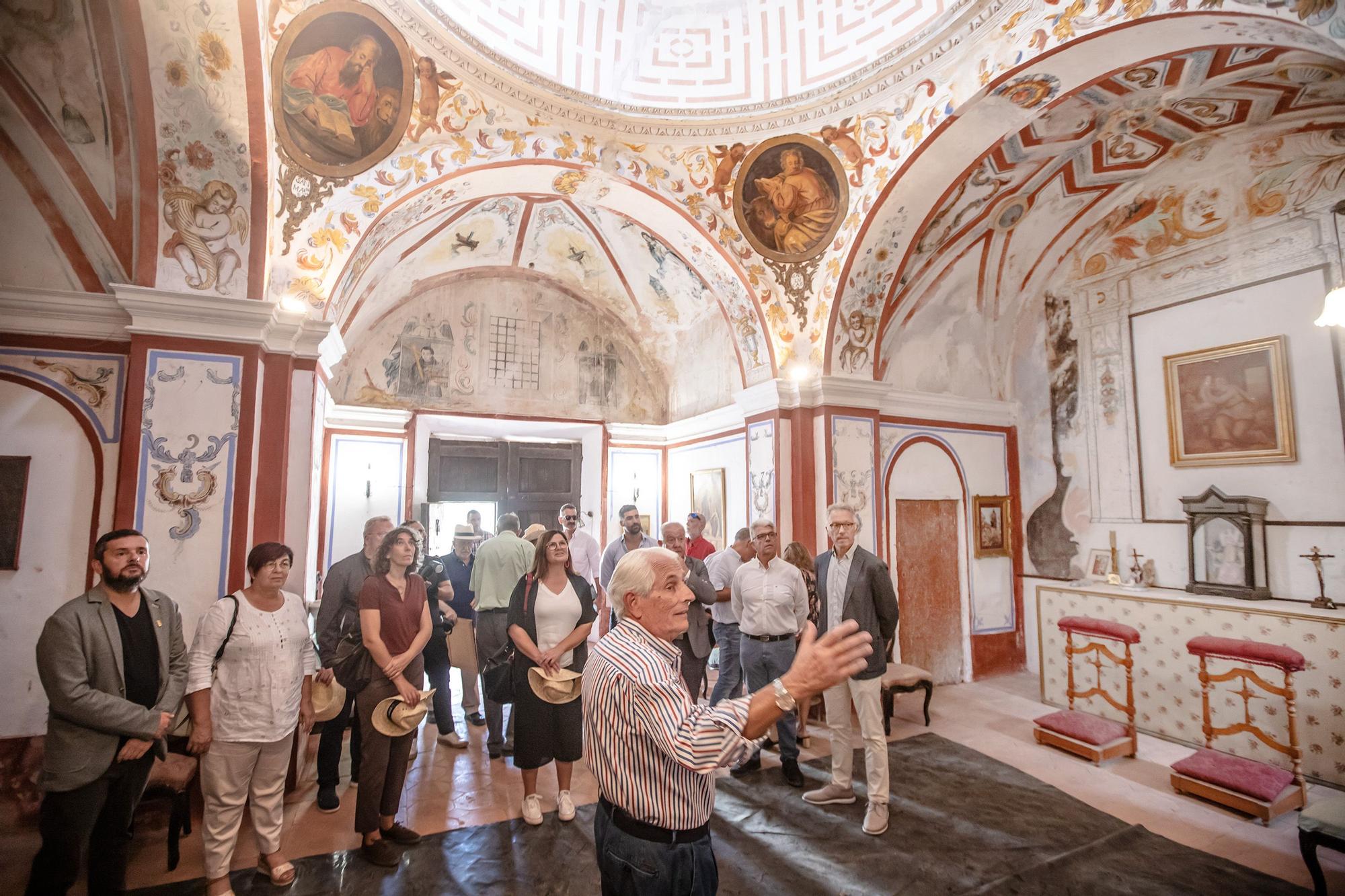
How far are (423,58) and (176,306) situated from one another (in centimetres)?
280

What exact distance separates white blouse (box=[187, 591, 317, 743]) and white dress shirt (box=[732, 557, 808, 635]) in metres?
2.99

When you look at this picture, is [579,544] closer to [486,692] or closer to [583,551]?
[583,551]

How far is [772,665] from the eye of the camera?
15.0ft

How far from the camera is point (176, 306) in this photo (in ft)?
14.5

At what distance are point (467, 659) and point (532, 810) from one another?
241 cm

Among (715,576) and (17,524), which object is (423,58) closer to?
(17,524)

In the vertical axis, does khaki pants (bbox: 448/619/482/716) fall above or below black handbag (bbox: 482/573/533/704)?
below

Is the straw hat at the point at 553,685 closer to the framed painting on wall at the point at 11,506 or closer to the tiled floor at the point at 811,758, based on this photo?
the tiled floor at the point at 811,758

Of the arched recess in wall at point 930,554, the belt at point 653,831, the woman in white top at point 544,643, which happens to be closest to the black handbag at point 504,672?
the woman in white top at point 544,643

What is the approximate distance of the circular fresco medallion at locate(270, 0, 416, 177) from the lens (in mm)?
4551

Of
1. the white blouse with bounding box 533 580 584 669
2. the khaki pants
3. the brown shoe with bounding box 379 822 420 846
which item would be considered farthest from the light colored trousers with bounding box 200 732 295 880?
the khaki pants

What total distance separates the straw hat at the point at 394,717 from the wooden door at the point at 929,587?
5950 mm

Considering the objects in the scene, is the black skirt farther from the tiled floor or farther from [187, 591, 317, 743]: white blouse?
[187, 591, 317, 743]: white blouse

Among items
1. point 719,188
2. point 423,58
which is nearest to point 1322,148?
point 719,188
